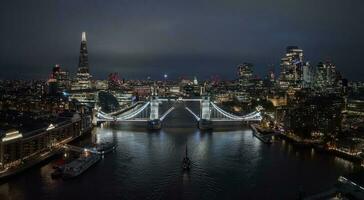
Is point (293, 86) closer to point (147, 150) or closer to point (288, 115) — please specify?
point (288, 115)

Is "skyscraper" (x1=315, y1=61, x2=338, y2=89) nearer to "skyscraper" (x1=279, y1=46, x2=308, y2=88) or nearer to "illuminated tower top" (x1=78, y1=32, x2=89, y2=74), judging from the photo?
"skyscraper" (x1=279, y1=46, x2=308, y2=88)

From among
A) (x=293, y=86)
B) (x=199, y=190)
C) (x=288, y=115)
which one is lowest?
(x=199, y=190)

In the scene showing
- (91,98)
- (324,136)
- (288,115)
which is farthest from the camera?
(91,98)

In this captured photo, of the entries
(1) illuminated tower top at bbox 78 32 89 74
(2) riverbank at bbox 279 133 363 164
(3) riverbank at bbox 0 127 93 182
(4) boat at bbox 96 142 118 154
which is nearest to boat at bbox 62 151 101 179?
(4) boat at bbox 96 142 118 154

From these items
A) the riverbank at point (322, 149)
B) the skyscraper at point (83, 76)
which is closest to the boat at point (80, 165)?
the riverbank at point (322, 149)

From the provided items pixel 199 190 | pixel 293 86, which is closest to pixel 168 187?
pixel 199 190

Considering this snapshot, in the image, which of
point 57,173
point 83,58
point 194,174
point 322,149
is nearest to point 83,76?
point 83,58

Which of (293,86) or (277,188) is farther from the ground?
(293,86)
